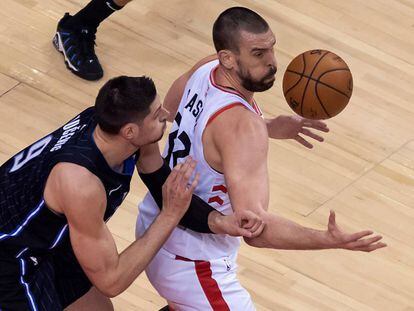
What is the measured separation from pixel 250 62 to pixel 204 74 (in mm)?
288

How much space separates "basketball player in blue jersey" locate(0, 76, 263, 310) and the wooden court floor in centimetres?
123

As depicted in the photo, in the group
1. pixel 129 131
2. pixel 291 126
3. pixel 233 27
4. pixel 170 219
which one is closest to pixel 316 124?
pixel 291 126

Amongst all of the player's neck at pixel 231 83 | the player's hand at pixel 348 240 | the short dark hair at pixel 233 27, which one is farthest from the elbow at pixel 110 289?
the short dark hair at pixel 233 27

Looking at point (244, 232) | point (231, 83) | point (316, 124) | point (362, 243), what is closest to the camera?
point (362, 243)

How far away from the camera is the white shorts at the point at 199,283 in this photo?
472cm

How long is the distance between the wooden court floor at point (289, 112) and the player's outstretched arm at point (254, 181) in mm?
1485

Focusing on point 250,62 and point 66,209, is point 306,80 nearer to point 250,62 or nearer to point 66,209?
point 250,62

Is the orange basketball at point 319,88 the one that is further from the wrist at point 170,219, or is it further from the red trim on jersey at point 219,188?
the wrist at point 170,219

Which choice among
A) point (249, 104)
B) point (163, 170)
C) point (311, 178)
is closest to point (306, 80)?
point (249, 104)

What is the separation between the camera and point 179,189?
431cm

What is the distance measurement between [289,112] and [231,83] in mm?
2351

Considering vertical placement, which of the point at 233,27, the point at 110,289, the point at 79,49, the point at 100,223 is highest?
the point at 233,27

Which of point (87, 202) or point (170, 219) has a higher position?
point (87, 202)

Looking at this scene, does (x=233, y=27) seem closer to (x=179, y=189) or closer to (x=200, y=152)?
(x=200, y=152)
